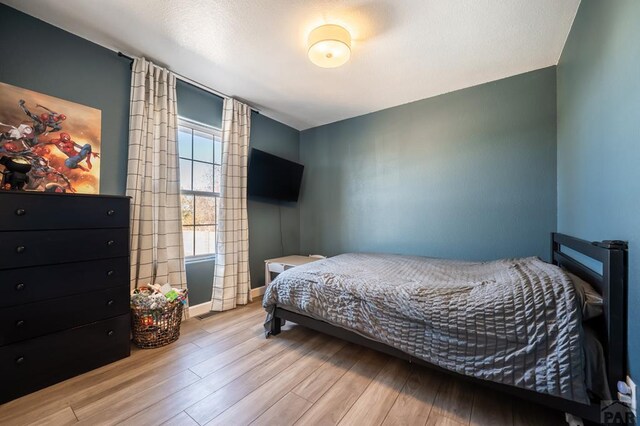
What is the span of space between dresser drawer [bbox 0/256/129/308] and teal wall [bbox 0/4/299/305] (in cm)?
70

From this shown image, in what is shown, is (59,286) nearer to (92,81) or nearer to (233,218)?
(233,218)

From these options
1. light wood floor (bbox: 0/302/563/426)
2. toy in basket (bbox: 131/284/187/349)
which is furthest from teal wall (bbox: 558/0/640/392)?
toy in basket (bbox: 131/284/187/349)

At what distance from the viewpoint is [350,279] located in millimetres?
1847

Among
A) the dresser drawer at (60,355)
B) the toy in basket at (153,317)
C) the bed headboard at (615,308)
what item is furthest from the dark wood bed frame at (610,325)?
the dresser drawer at (60,355)

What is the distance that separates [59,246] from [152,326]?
0.89m

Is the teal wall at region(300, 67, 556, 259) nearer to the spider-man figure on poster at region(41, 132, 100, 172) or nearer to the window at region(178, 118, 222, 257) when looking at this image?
the window at region(178, 118, 222, 257)

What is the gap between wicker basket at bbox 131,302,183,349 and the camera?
1.96 meters

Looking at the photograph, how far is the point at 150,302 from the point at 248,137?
6.90ft

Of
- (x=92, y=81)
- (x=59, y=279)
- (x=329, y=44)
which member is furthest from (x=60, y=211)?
(x=329, y=44)

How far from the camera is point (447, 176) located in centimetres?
281

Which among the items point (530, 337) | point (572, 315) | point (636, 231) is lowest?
point (530, 337)

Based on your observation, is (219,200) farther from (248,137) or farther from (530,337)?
(530,337)

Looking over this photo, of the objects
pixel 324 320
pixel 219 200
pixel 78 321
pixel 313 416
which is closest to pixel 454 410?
pixel 313 416

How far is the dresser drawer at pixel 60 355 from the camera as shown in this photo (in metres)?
1.40
